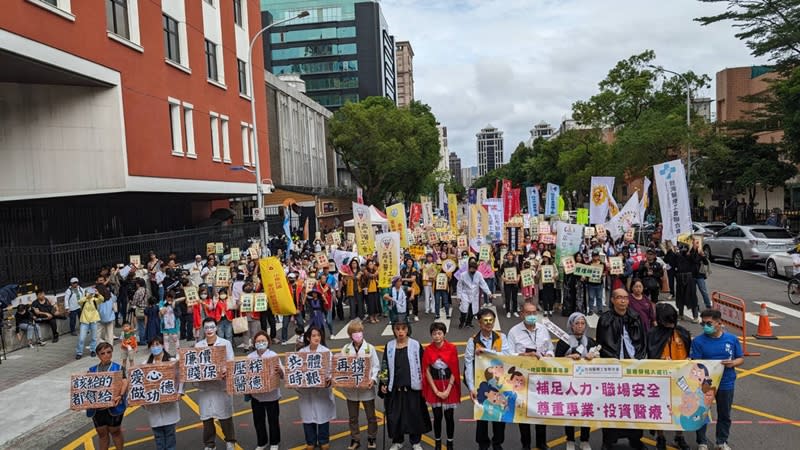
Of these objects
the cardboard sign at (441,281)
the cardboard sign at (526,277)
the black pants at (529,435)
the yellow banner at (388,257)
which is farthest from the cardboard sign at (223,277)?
the black pants at (529,435)

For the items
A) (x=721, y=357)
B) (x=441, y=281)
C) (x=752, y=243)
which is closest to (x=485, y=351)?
(x=721, y=357)

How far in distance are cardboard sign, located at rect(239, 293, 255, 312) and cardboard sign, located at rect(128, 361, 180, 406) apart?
5.32m

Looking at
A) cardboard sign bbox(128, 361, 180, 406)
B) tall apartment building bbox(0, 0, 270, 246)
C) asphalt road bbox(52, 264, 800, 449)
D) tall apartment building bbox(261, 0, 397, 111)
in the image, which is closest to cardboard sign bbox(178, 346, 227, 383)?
cardboard sign bbox(128, 361, 180, 406)

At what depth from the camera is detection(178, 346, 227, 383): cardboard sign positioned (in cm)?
661

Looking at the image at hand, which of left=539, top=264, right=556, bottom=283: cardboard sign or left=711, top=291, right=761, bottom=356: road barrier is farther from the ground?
left=539, top=264, right=556, bottom=283: cardboard sign

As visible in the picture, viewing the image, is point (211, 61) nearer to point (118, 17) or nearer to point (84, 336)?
point (118, 17)

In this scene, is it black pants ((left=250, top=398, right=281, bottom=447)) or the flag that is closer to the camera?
black pants ((left=250, top=398, right=281, bottom=447))

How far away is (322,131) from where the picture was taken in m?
55.2

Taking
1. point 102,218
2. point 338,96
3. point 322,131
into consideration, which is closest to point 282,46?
point 338,96

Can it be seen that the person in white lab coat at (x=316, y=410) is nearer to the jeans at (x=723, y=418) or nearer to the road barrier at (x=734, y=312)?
the jeans at (x=723, y=418)

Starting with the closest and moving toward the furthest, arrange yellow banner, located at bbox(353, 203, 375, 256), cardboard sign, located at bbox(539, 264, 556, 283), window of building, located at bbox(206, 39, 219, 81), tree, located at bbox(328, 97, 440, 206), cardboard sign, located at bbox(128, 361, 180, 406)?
cardboard sign, located at bbox(128, 361, 180, 406)
cardboard sign, located at bbox(539, 264, 556, 283)
yellow banner, located at bbox(353, 203, 375, 256)
window of building, located at bbox(206, 39, 219, 81)
tree, located at bbox(328, 97, 440, 206)

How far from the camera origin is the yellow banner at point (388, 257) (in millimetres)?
14188

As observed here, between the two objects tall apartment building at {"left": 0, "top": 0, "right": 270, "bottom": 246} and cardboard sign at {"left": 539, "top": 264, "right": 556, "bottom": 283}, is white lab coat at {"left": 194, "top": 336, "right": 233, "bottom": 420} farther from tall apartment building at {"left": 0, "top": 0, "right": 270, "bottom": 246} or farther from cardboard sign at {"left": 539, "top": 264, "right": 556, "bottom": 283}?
tall apartment building at {"left": 0, "top": 0, "right": 270, "bottom": 246}

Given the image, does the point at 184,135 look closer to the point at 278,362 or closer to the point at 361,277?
the point at 361,277
